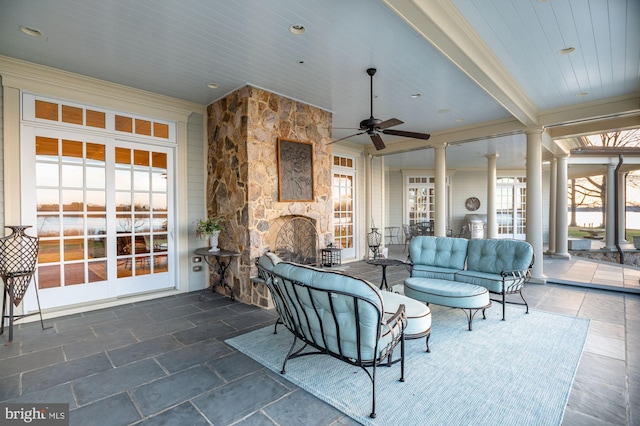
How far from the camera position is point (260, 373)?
2643 mm

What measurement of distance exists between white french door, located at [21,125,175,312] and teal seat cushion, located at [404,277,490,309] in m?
3.84

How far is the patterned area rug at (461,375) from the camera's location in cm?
211

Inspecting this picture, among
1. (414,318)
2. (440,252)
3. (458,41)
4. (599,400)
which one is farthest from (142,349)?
(458,41)

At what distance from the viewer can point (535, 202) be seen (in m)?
5.73

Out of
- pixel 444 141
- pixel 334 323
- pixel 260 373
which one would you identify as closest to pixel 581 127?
pixel 444 141

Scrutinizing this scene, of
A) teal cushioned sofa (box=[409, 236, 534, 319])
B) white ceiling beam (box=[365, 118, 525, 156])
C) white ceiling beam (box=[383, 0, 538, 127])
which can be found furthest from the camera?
white ceiling beam (box=[365, 118, 525, 156])

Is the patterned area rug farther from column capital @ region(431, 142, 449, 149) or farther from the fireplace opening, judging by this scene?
column capital @ region(431, 142, 449, 149)

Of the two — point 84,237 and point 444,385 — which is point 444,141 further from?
point 84,237

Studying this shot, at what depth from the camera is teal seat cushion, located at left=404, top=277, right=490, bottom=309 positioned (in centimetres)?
352

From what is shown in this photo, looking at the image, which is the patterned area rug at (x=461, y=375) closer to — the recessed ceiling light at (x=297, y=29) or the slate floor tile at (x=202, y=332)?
the slate floor tile at (x=202, y=332)

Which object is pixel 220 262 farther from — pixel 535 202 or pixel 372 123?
pixel 535 202

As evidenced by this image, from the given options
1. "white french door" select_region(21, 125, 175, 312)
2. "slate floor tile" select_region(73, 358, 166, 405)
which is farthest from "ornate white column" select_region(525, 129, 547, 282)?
"white french door" select_region(21, 125, 175, 312)

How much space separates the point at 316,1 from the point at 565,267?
7.68 m

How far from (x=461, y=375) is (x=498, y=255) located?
228 cm
